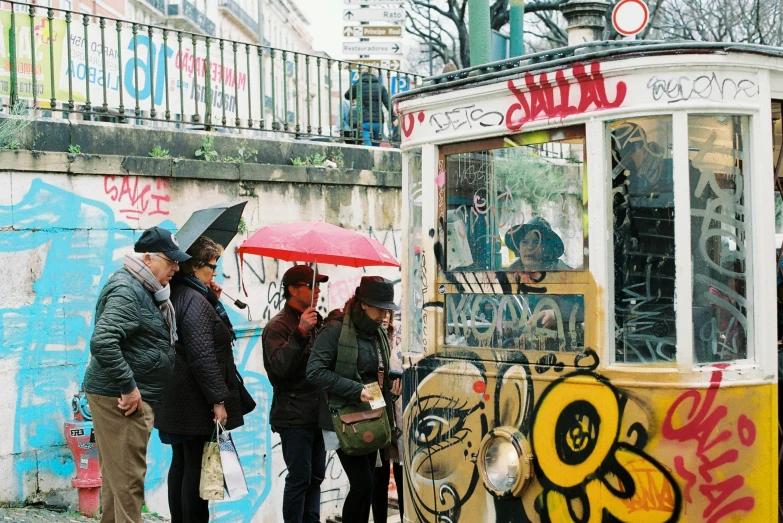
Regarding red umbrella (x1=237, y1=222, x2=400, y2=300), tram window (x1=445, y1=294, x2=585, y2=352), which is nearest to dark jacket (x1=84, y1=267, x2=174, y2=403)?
red umbrella (x1=237, y1=222, x2=400, y2=300)

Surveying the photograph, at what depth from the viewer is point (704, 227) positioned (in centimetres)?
412

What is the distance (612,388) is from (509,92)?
4.69 ft

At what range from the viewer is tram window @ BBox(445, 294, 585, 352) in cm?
434

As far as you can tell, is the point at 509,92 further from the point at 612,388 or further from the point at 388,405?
the point at 388,405

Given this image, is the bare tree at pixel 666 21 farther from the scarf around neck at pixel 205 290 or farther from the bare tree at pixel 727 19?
the scarf around neck at pixel 205 290

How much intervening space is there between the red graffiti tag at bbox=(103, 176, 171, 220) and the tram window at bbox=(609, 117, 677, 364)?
4582 millimetres

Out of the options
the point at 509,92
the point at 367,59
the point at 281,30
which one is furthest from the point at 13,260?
the point at 281,30

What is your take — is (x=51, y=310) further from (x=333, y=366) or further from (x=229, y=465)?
(x=333, y=366)

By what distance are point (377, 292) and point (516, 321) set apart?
1.40 m

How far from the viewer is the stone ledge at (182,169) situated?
7133 millimetres

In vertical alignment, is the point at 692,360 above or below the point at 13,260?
below

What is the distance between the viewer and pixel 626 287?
4215mm

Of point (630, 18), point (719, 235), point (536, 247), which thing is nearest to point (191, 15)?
point (630, 18)

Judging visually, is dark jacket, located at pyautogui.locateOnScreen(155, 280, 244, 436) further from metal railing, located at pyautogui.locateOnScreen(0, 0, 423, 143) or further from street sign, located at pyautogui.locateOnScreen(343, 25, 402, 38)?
street sign, located at pyautogui.locateOnScreen(343, 25, 402, 38)
